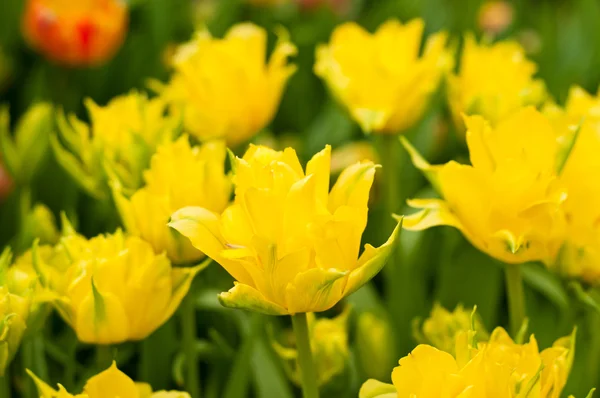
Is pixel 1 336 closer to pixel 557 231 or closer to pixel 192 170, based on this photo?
pixel 192 170

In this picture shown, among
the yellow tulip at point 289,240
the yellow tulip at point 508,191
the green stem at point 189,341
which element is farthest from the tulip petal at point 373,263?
the green stem at point 189,341

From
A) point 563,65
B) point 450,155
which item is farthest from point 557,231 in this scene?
point 563,65

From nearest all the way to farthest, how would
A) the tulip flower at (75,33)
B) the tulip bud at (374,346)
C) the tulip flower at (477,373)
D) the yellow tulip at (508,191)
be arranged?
the tulip flower at (477,373) → the yellow tulip at (508,191) → the tulip bud at (374,346) → the tulip flower at (75,33)

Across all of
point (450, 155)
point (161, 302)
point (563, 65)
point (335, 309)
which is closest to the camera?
point (161, 302)

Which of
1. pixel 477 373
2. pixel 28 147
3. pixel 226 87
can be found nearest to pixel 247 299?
pixel 477 373

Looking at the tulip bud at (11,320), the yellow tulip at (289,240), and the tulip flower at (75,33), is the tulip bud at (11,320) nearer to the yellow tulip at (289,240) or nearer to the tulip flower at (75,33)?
the yellow tulip at (289,240)

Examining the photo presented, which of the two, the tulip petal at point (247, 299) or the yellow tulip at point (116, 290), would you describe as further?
the yellow tulip at point (116, 290)
